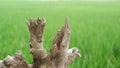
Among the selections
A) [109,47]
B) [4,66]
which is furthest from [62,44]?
[109,47]

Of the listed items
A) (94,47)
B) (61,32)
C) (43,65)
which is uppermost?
(61,32)

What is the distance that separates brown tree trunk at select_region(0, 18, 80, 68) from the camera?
1206 millimetres

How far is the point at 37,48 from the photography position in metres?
1.23

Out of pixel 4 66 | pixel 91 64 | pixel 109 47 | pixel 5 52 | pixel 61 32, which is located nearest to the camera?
pixel 4 66

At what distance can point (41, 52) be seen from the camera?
4.10 ft

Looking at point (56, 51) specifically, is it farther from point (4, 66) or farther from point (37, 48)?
point (4, 66)

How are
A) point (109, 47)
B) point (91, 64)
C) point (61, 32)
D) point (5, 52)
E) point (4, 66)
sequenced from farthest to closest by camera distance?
point (109, 47) → point (5, 52) → point (91, 64) → point (61, 32) → point (4, 66)

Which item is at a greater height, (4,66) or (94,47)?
(4,66)

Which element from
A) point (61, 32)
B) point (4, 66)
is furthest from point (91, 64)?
point (4, 66)

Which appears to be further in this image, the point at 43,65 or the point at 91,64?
the point at 91,64

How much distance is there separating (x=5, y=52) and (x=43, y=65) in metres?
1.47

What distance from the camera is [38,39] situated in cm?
124

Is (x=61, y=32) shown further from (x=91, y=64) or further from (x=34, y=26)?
(x=91, y=64)

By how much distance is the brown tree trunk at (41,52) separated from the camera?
Result: 1.21 m
